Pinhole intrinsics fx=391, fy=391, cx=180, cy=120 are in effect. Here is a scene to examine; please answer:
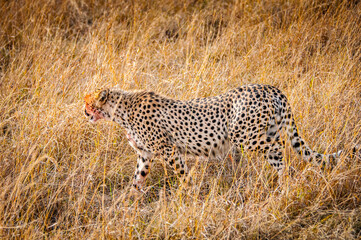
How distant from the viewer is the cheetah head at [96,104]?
3.29 metres

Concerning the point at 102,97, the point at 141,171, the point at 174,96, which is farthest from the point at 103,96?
the point at 174,96

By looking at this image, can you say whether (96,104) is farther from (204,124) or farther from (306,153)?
(306,153)

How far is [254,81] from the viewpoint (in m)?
4.55

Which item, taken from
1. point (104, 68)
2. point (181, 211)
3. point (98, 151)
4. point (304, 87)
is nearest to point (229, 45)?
point (304, 87)

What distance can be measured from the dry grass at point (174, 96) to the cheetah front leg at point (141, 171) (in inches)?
5.0

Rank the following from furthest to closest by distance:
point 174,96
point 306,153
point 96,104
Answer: point 174,96 < point 96,104 < point 306,153

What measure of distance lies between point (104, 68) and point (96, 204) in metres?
1.93

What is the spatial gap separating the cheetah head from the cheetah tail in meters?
1.53

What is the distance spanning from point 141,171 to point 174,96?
1198 mm

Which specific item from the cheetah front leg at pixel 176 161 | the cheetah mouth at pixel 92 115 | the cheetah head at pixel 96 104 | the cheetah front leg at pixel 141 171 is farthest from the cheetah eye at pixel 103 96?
the cheetah front leg at pixel 176 161

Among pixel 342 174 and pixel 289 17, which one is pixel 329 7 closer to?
pixel 289 17

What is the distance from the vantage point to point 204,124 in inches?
126

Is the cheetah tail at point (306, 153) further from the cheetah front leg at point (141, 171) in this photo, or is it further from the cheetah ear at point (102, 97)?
the cheetah ear at point (102, 97)

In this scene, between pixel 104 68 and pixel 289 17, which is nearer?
pixel 104 68
